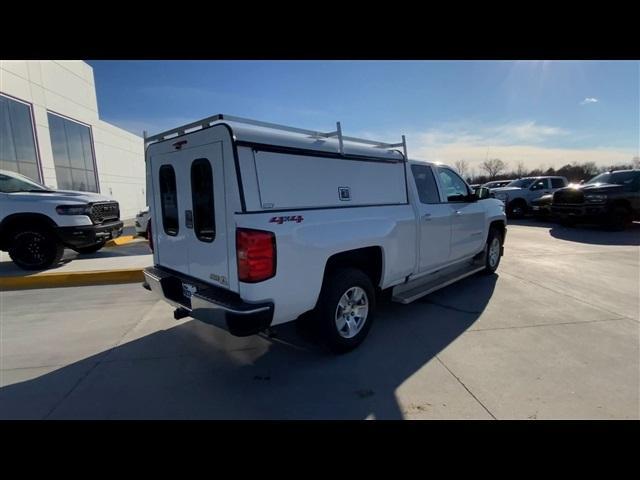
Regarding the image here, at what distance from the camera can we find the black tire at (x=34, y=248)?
6.53 meters

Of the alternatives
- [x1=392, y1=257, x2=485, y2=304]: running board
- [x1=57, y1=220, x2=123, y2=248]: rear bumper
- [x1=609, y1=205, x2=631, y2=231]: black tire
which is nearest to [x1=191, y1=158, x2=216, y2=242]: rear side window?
[x1=392, y1=257, x2=485, y2=304]: running board

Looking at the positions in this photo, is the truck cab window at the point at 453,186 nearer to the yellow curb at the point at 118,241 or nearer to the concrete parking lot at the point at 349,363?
the concrete parking lot at the point at 349,363

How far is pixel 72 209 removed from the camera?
21.9ft

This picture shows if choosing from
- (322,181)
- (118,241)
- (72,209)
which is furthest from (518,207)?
(72,209)

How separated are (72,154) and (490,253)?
17181 mm

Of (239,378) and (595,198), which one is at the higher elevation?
(595,198)

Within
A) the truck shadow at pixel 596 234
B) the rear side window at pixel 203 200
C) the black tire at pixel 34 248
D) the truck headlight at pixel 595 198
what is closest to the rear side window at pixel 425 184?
the rear side window at pixel 203 200

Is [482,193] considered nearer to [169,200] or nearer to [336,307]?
[336,307]

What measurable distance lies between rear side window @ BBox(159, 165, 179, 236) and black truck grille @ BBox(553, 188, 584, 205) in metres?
14.1
